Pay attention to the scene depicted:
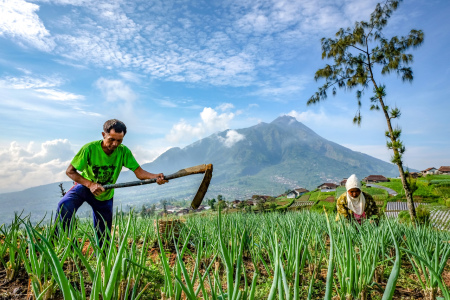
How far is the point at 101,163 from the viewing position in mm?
3553

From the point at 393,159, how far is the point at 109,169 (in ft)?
37.4

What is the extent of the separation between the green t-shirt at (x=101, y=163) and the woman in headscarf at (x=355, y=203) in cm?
362

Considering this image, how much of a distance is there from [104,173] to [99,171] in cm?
7

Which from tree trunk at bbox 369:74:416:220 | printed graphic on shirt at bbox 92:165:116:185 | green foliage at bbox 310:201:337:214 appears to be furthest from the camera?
tree trunk at bbox 369:74:416:220

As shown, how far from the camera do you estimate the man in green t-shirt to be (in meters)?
3.32

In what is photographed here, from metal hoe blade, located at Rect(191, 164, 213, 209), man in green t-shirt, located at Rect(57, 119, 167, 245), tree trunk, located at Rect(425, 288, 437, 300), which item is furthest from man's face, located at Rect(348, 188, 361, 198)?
man in green t-shirt, located at Rect(57, 119, 167, 245)

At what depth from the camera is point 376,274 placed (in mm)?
2350

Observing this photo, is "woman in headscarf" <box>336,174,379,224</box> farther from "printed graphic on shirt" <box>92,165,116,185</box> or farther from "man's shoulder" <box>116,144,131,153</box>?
"printed graphic on shirt" <box>92,165,116,185</box>

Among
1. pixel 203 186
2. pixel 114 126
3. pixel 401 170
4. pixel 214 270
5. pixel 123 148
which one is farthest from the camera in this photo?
pixel 401 170

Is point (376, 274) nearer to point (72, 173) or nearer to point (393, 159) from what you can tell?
point (72, 173)

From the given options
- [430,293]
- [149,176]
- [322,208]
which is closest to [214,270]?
[430,293]

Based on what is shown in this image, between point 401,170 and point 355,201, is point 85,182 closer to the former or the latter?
point 355,201

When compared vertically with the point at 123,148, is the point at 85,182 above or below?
below

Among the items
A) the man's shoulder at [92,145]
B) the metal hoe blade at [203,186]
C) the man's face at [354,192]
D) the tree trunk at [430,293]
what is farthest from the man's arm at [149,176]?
the man's face at [354,192]
